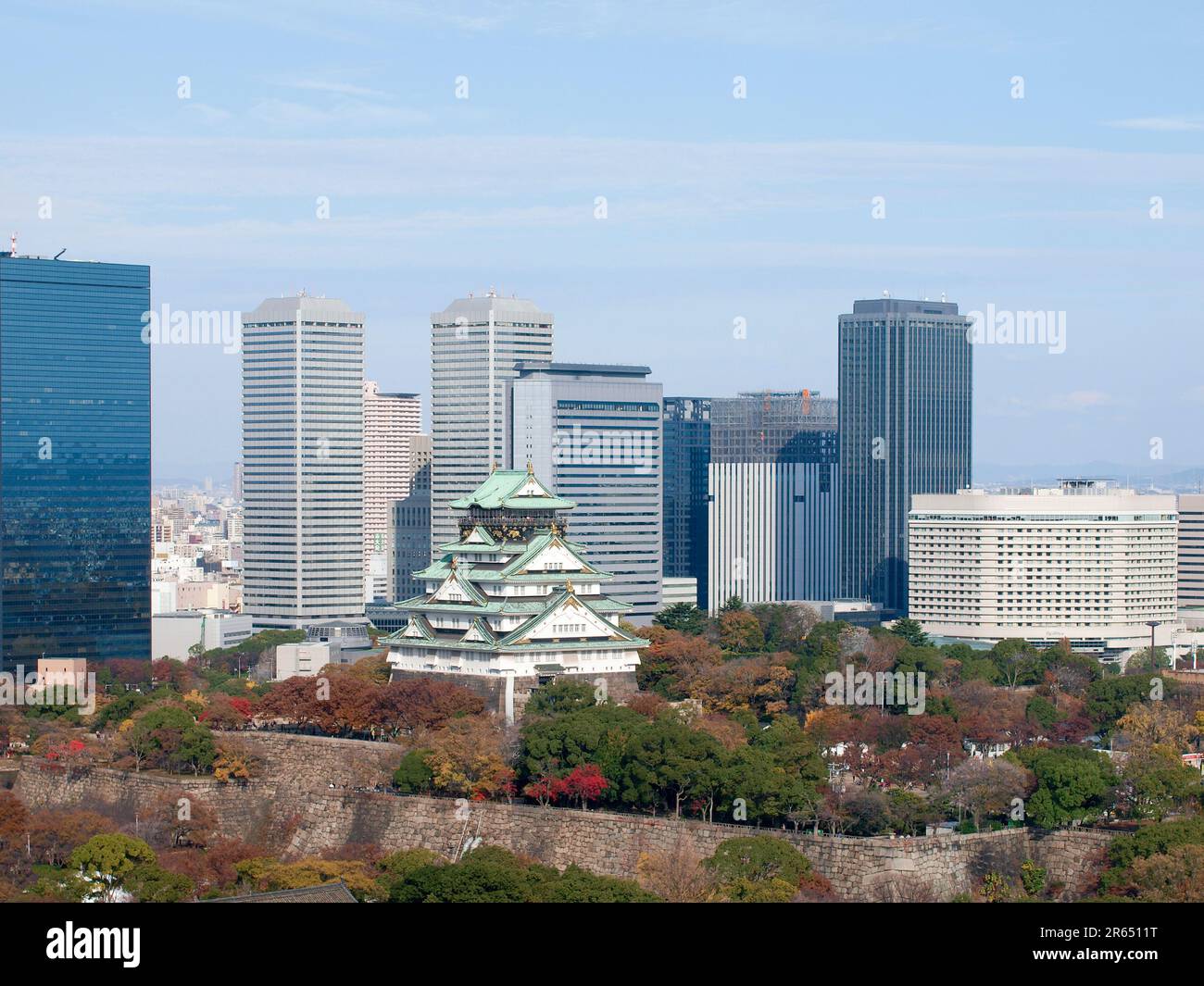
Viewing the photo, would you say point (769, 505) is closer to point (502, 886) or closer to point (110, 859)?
point (110, 859)

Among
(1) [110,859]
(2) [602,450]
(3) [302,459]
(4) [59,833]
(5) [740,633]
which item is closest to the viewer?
(1) [110,859]

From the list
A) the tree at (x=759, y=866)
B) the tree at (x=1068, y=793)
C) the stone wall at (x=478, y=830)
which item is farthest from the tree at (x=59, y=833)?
the tree at (x=1068, y=793)

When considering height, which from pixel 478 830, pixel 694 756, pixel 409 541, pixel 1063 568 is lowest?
pixel 478 830

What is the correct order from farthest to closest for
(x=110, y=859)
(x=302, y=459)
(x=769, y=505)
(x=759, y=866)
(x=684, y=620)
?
1. (x=769, y=505)
2. (x=302, y=459)
3. (x=684, y=620)
4. (x=110, y=859)
5. (x=759, y=866)

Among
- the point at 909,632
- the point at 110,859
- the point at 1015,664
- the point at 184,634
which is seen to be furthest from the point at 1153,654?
the point at 110,859

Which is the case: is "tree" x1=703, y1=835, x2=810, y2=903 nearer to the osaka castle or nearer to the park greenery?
the park greenery

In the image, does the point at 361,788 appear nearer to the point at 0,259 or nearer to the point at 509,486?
the point at 509,486
